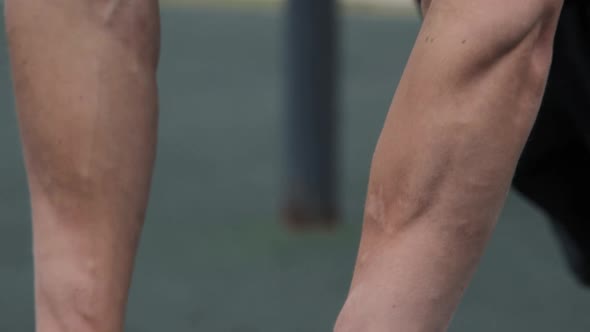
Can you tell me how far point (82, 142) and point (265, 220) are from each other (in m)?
2.41

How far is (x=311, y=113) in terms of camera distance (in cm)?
400

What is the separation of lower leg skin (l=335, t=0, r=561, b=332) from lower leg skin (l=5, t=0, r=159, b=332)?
0.32 meters

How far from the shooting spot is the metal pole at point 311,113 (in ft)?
12.9

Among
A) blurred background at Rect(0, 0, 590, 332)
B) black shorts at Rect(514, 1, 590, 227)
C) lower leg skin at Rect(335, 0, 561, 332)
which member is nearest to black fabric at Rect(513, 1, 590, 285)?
black shorts at Rect(514, 1, 590, 227)

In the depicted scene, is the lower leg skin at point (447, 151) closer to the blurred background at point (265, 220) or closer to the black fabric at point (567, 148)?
the black fabric at point (567, 148)

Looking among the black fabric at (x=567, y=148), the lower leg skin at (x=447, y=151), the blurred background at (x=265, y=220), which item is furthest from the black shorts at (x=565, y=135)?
the blurred background at (x=265, y=220)

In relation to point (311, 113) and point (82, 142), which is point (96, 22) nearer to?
point (82, 142)

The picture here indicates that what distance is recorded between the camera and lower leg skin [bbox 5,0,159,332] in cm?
150

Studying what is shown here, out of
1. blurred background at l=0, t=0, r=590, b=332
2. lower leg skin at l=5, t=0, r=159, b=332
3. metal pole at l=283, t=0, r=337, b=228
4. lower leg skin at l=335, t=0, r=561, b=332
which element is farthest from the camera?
metal pole at l=283, t=0, r=337, b=228

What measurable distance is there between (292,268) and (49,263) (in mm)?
1923

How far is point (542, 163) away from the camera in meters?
1.97

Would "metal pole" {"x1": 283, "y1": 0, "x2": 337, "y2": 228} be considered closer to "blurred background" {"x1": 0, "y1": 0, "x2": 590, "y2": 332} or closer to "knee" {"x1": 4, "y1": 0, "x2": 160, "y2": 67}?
"blurred background" {"x1": 0, "y1": 0, "x2": 590, "y2": 332}

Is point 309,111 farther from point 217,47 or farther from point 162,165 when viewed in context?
point 217,47

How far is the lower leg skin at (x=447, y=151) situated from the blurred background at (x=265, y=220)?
147 centimetres
